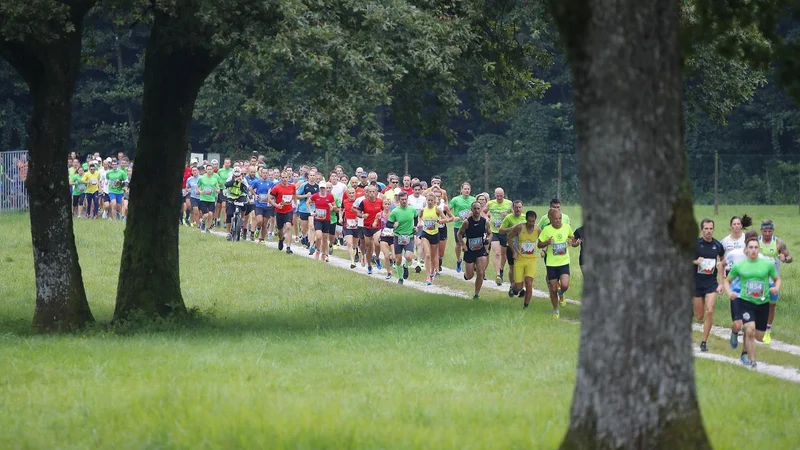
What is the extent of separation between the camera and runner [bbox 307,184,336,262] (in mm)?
28484

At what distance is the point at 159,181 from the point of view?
18.3 m

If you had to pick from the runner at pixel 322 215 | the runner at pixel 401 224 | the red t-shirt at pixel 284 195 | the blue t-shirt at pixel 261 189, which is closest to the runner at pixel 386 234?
the runner at pixel 401 224

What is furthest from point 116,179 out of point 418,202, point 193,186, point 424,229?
point 424,229

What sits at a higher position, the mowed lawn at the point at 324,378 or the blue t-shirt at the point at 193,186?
the blue t-shirt at the point at 193,186

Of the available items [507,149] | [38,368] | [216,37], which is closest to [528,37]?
[507,149]

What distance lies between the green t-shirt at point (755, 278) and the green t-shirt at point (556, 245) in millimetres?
4894

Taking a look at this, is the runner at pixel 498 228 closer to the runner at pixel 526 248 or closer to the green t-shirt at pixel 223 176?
the runner at pixel 526 248

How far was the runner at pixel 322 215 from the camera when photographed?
2848 cm

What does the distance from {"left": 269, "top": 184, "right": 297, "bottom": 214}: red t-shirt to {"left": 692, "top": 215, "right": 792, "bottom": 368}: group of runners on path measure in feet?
48.4

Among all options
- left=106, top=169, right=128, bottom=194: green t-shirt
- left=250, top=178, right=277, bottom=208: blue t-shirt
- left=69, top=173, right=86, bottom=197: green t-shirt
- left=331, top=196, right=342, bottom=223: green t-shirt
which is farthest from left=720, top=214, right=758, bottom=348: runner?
left=69, top=173, right=86, bottom=197: green t-shirt

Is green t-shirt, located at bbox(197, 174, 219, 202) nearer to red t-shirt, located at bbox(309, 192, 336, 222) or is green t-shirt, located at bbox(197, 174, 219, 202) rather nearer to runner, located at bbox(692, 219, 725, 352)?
red t-shirt, located at bbox(309, 192, 336, 222)

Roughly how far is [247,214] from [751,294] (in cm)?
2124

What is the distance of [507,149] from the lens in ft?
191

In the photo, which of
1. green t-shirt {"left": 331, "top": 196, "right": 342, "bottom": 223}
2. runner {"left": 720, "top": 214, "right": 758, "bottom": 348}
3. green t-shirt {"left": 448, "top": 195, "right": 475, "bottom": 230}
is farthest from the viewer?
green t-shirt {"left": 331, "top": 196, "right": 342, "bottom": 223}
